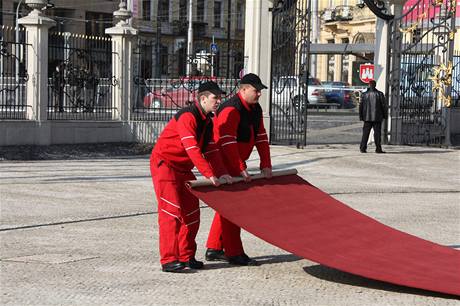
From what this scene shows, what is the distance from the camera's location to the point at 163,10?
243ft

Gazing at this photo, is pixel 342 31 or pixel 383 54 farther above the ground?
pixel 342 31

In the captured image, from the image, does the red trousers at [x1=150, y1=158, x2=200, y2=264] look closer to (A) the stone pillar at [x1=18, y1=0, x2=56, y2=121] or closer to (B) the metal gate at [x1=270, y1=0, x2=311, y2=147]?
(A) the stone pillar at [x1=18, y1=0, x2=56, y2=121]

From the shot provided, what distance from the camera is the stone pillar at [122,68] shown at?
71.3 feet

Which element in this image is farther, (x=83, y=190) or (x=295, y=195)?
(x=83, y=190)

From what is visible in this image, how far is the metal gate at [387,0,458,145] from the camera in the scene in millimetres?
23109

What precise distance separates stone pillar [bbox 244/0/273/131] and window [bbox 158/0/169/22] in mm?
51419

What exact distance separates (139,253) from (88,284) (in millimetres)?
1510

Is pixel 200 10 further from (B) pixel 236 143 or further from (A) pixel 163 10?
(B) pixel 236 143

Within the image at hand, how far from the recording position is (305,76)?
861 inches

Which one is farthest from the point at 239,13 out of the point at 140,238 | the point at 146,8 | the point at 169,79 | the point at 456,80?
the point at 140,238

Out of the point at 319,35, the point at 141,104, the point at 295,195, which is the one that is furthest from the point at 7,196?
the point at 319,35

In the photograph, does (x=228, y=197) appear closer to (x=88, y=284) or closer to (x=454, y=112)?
(x=88, y=284)

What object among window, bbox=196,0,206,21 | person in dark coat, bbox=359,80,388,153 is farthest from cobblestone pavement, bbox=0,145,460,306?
window, bbox=196,0,206,21

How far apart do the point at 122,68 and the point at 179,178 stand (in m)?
14.0
